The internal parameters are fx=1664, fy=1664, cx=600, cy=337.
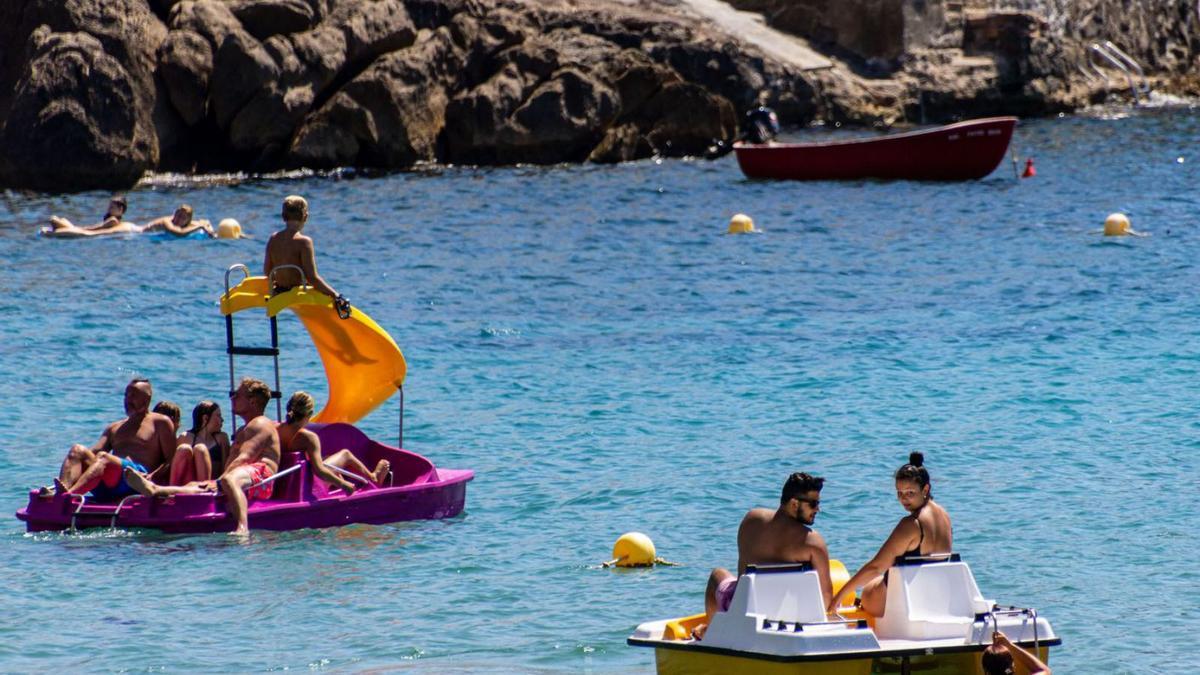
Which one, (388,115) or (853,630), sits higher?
(388,115)

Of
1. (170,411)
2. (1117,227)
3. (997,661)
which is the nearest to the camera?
(997,661)

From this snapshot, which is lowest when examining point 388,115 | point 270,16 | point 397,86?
point 388,115

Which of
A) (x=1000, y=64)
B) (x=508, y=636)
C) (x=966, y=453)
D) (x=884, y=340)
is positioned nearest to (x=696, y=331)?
(x=884, y=340)

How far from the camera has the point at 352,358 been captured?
14.3 meters

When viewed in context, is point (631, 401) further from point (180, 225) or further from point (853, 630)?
point (180, 225)

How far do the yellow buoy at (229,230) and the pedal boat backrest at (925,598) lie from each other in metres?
23.5

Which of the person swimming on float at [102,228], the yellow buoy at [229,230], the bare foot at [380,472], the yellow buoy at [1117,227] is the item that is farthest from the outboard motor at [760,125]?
the bare foot at [380,472]

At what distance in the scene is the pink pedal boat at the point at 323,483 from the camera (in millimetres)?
12406

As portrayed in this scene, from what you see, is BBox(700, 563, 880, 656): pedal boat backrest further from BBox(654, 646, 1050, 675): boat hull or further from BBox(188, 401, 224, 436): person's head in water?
BBox(188, 401, 224, 436): person's head in water

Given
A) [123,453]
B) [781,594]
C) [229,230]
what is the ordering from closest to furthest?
[781,594] < [123,453] < [229,230]

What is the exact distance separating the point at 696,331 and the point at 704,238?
8.82 meters

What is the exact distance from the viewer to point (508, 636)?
1061cm

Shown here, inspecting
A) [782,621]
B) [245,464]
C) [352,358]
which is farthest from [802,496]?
[352,358]

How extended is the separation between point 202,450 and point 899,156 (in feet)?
87.2
